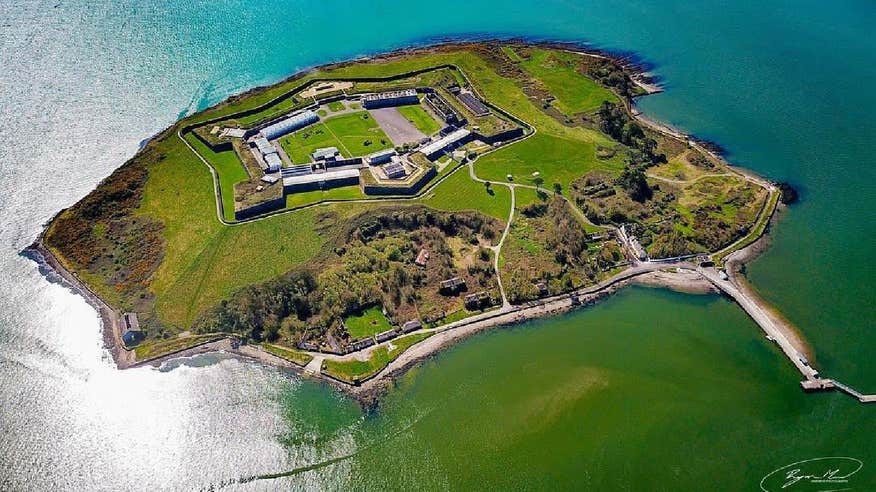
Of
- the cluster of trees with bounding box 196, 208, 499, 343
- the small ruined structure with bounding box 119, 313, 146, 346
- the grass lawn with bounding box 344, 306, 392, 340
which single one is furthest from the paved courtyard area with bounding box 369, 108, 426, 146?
the small ruined structure with bounding box 119, 313, 146, 346

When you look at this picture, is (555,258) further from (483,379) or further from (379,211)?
(379,211)

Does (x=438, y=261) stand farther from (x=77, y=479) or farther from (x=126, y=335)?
(x=77, y=479)

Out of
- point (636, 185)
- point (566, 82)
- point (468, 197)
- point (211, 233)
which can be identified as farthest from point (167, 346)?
point (566, 82)

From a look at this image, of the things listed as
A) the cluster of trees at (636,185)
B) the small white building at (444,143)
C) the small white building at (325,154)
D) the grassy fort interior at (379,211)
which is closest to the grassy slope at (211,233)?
the grassy fort interior at (379,211)

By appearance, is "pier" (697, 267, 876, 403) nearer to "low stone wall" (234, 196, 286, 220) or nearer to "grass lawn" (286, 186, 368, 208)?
"grass lawn" (286, 186, 368, 208)

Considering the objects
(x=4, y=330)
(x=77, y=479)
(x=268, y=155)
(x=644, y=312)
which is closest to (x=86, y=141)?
(x=268, y=155)

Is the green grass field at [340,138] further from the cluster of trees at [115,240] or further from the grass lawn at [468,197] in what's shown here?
the cluster of trees at [115,240]
